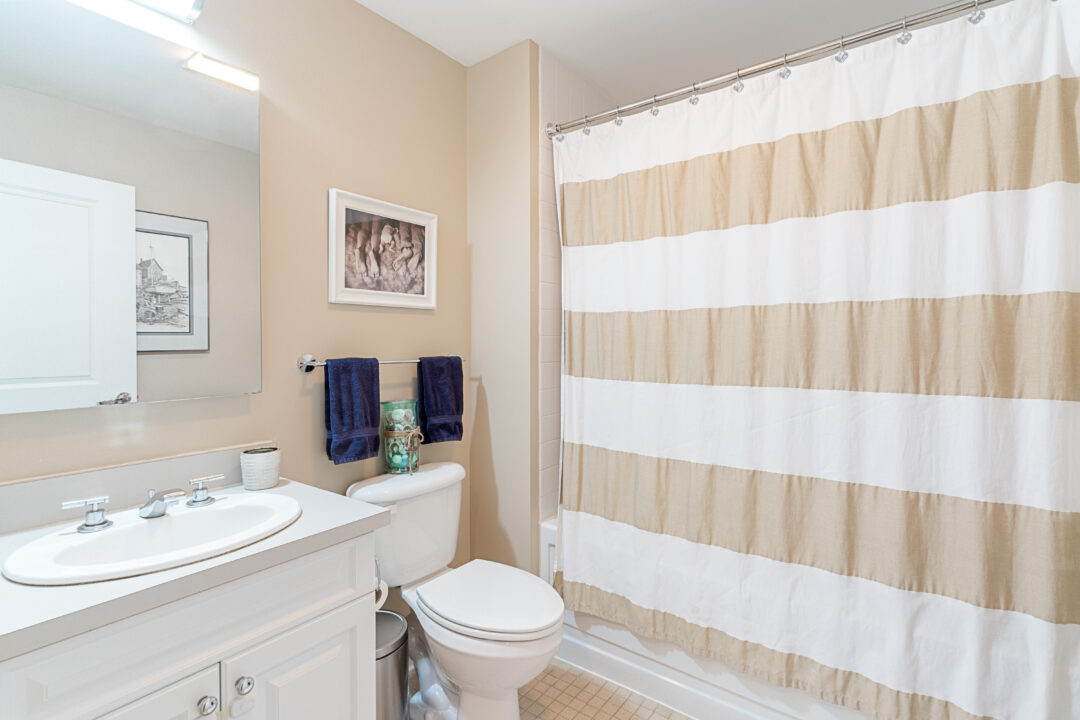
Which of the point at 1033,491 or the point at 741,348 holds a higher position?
the point at 741,348

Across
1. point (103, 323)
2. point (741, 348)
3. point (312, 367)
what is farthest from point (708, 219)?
point (103, 323)

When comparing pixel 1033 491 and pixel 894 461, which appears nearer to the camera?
pixel 1033 491

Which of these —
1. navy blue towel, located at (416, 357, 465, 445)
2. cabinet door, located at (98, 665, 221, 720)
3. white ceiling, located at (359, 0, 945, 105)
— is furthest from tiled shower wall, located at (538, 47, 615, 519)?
cabinet door, located at (98, 665, 221, 720)

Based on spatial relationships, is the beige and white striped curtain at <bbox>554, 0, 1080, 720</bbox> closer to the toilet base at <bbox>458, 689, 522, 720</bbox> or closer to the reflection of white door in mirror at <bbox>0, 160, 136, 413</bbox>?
the toilet base at <bbox>458, 689, 522, 720</bbox>

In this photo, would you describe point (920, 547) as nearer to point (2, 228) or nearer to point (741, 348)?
point (741, 348)

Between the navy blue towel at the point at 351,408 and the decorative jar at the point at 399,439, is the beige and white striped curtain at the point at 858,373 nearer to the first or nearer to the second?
the decorative jar at the point at 399,439

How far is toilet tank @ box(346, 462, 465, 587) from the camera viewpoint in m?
1.62

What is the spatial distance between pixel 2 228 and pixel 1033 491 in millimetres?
2369

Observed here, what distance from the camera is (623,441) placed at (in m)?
1.84

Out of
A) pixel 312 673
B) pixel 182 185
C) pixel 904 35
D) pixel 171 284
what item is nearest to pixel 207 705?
pixel 312 673

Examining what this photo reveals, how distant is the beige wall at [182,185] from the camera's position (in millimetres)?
1129

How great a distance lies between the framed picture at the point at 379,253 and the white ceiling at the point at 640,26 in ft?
2.29

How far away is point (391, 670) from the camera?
153cm

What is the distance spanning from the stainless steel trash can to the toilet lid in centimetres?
16
